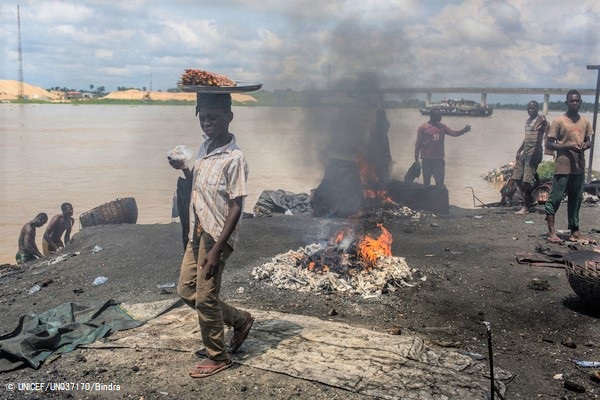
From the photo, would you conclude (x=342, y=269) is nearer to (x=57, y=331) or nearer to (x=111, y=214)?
(x=57, y=331)

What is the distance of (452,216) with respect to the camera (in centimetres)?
1003

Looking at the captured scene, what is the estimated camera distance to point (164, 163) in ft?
76.2

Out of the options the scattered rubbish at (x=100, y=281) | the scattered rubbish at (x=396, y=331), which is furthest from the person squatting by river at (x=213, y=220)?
the scattered rubbish at (x=100, y=281)

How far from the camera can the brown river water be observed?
12234mm

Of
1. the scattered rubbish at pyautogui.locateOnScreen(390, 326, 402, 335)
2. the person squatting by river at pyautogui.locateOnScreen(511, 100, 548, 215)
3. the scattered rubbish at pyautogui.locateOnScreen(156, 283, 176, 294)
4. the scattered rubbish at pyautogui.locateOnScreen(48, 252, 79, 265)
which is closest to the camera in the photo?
the scattered rubbish at pyautogui.locateOnScreen(390, 326, 402, 335)

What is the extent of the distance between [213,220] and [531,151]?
8419 mm

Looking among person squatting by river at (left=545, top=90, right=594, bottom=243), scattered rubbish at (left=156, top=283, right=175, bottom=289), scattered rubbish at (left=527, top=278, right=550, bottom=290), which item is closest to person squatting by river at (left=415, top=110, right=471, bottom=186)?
person squatting by river at (left=545, top=90, right=594, bottom=243)

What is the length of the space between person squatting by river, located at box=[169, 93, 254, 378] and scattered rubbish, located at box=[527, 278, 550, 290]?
3570 mm

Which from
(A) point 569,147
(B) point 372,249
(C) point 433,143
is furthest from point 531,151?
(B) point 372,249

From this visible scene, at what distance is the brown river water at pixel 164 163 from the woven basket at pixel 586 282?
721 cm

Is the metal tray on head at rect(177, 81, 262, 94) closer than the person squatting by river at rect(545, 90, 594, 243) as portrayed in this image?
Yes

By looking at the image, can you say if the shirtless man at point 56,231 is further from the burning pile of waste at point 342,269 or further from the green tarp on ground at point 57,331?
the burning pile of waste at point 342,269

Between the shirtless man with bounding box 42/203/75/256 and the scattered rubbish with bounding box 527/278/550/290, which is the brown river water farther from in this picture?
the scattered rubbish with bounding box 527/278/550/290

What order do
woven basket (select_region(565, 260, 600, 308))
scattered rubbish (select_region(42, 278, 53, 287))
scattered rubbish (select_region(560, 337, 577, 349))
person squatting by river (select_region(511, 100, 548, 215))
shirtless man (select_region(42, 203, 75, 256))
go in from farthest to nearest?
person squatting by river (select_region(511, 100, 548, 215))
shirtless man (select_region(42, 203, 75, 256))
scattered rubbish (select_region(42, 278, 53, 287))
woven basket (select_region(565, 260, 600, 308))
scattered rubbish (select_region(560, 337, 577, 349))
